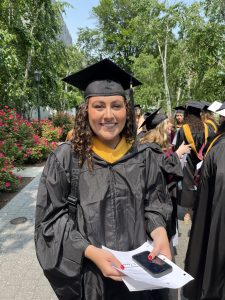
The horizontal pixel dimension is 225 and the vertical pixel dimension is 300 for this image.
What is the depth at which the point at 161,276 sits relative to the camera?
1441 mm

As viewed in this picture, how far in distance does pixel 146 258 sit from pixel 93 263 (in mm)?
298

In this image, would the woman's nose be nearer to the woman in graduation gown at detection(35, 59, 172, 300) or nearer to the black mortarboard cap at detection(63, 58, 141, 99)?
the woman in graduation gown at detection(35, 59, 172, 300)

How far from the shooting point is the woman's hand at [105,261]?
147 cm

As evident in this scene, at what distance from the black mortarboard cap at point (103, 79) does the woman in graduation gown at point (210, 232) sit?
85 cm

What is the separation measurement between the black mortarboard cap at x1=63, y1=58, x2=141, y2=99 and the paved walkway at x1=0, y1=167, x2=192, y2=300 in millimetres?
2298

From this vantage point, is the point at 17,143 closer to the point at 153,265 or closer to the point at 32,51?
the point at 32,51

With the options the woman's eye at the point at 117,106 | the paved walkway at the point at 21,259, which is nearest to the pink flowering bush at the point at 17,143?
the paved walkway at the point at 21,259

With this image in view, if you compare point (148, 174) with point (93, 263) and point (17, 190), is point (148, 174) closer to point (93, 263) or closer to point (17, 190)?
point (93, 263)

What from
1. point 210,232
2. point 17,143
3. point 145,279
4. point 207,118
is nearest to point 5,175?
point 17,143

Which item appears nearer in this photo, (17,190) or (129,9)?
(17,190)

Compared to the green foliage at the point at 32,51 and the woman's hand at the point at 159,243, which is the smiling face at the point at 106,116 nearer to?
the woman's hand at the point at 159,243

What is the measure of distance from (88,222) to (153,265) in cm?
40

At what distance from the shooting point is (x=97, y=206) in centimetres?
160

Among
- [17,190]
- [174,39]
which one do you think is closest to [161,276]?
[17,190]
